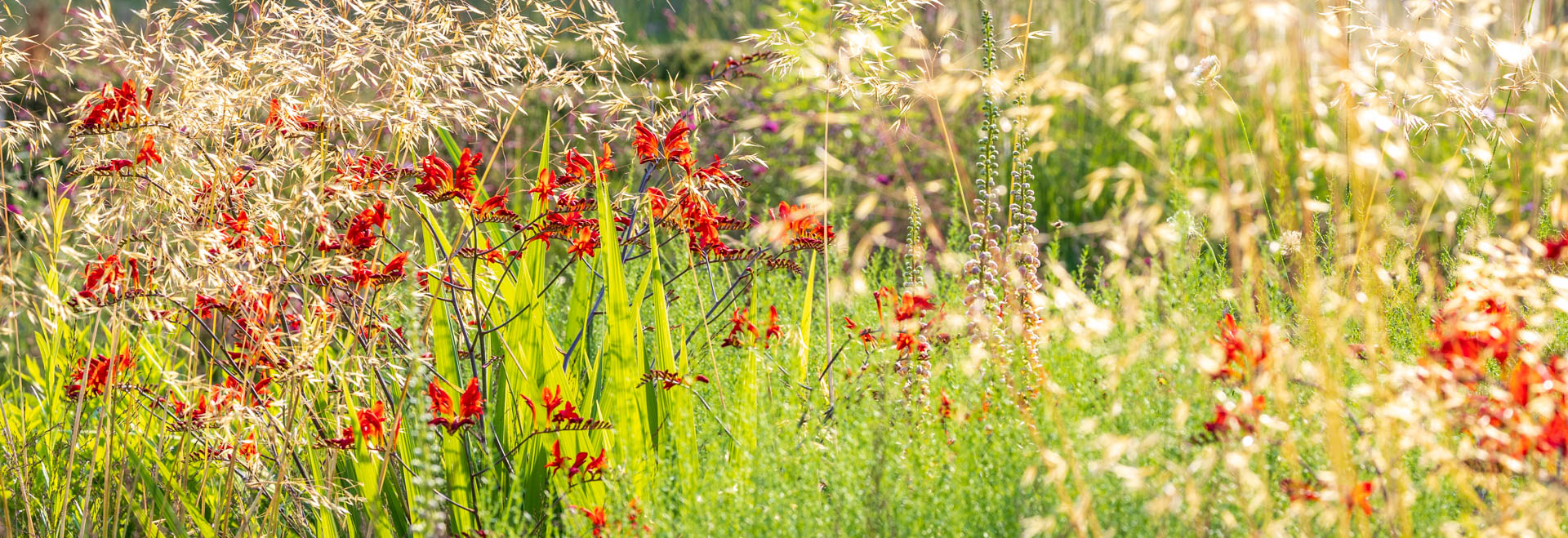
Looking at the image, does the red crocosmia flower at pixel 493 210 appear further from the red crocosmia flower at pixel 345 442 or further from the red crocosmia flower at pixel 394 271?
the red crocosmia flower at pixel 345 442

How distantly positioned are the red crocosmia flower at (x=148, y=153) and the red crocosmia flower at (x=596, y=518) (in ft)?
2.99

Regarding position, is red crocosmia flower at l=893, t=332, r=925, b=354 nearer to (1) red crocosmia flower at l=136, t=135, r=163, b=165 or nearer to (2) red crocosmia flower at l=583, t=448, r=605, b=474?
(2) red crocosmia flower at l=583, t=448, r=605, b=474

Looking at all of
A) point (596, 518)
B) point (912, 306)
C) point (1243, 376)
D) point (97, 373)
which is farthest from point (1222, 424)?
point (97, 373)

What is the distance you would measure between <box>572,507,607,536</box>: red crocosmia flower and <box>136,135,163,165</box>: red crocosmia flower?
911 millimetres

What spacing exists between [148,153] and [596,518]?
0.96 metres

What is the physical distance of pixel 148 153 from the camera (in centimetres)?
180

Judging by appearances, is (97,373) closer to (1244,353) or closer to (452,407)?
(452,407)

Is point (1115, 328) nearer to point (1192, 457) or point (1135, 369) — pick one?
point (1135, 369)

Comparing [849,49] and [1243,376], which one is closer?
[1243,376]

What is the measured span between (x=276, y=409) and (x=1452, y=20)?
8.16 ft

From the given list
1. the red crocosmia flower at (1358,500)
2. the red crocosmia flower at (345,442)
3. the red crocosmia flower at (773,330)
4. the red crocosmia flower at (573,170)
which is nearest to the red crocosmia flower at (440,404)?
the red crocosmia flower at (345,442)

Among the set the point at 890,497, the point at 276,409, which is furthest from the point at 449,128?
the point at 890,497

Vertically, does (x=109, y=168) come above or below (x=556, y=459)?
above

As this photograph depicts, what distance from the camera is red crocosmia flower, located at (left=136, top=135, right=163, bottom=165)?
1792 mm
